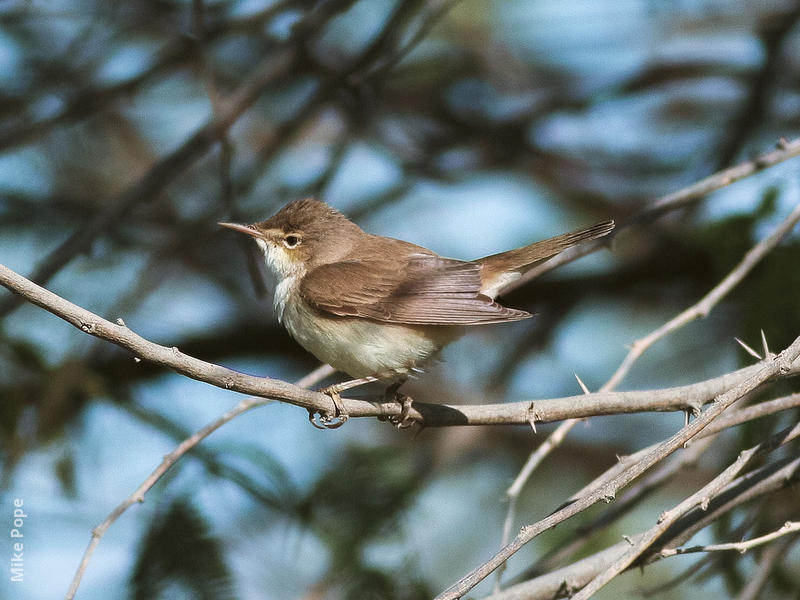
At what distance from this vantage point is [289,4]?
509 cm

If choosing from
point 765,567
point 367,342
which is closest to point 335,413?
point 367,342

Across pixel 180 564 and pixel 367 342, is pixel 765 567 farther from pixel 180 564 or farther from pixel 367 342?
pixel 180 564

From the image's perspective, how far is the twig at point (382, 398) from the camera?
86.8 inches

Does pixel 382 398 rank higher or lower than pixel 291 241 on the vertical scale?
lower

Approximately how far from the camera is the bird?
144 inches

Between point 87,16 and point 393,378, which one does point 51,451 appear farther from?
point 87,16

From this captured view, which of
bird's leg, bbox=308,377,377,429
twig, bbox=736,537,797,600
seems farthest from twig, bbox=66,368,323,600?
twig, bbox=736,537,797,600

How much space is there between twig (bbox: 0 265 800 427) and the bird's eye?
4.23 feet

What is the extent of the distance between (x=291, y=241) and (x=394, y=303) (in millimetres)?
904

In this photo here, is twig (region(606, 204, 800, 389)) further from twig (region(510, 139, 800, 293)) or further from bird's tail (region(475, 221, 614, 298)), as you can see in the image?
bird's tail (region(475, 221, 614, 298))

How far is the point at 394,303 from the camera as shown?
384 centimetres

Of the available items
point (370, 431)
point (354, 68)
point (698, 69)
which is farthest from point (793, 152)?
point (370, 431)

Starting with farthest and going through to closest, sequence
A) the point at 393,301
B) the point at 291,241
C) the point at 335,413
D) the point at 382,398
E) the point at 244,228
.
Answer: the point at 291,241 → the point at 244,228 → the point at 393,301 → the point at 382,398 → the point at 335,413

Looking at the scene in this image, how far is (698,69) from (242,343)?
12.0 feet
